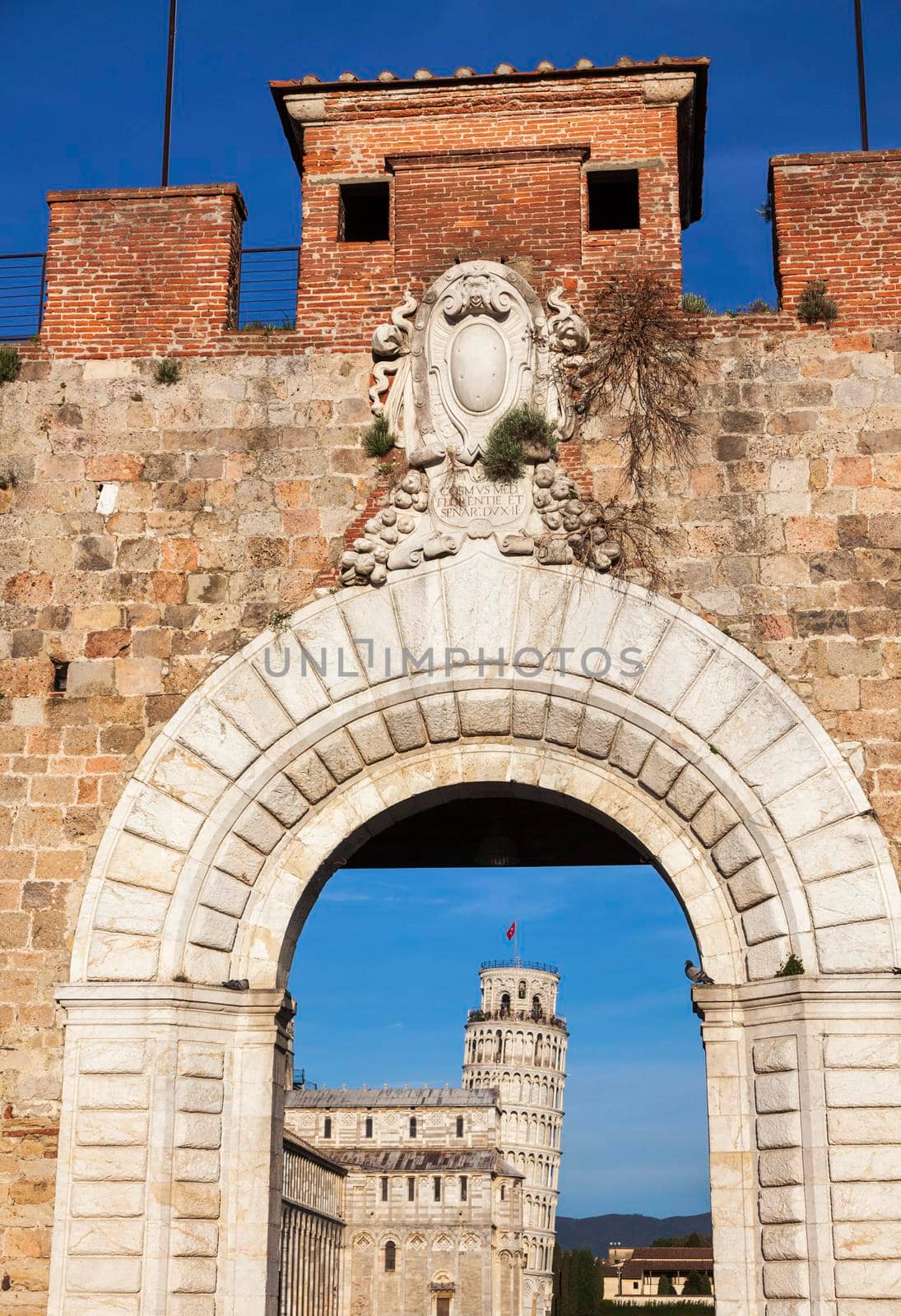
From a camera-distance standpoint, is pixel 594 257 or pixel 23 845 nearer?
pixel 23 845

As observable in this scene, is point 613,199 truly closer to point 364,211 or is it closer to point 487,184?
point 487,184

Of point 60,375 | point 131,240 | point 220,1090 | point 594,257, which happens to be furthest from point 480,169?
point 220,1090

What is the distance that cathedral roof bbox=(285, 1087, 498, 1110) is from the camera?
78125 mm

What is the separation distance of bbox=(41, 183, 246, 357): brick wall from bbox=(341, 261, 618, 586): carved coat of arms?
138 cm

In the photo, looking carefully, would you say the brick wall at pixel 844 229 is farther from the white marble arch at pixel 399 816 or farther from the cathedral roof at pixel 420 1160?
the cathedral roof at pixel 420 1160

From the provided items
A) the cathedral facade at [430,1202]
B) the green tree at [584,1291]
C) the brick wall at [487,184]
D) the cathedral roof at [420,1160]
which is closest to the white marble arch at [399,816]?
the brick wall at [487,184]

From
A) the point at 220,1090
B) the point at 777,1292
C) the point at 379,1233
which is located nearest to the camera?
the point at 777,1292

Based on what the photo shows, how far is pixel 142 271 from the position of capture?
11.8 metres

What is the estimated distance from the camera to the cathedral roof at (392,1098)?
78.1 meters

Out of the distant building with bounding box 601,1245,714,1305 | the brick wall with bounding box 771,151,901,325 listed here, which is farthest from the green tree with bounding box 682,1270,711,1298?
the brick wall with bounding box 771,151,901,325

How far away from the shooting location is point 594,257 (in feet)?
37.9

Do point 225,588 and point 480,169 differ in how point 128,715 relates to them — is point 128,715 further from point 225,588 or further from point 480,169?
point 480,169

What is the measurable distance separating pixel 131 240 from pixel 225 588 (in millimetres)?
2803

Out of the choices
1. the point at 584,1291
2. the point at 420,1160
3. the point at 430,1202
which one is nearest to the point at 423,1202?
the point at 430,1202
